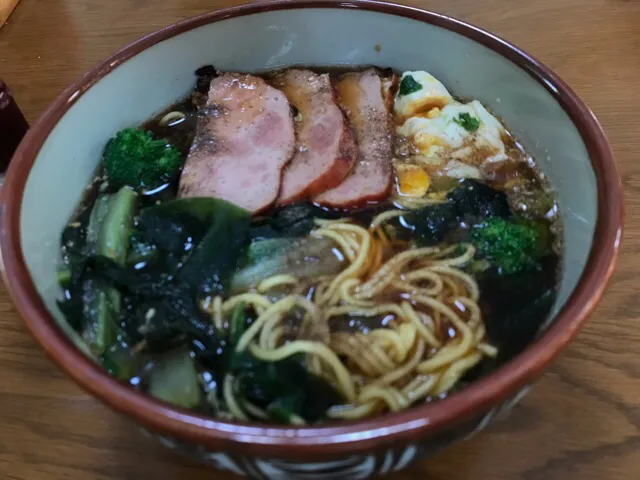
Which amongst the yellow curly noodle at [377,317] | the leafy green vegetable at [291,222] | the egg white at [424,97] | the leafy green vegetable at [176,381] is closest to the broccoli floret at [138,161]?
the leafy green vegetable at [291,222]

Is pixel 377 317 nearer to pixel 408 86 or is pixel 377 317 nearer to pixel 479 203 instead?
pixel 479 203

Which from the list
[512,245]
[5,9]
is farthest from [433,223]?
[5,9]

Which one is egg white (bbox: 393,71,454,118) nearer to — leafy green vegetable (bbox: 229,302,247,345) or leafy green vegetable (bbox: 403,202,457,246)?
leafy green vegetable (bbox: 403,202,457,246)

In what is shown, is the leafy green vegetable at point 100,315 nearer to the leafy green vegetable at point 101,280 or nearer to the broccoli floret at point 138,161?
the leafy green vegetable at point 101,280

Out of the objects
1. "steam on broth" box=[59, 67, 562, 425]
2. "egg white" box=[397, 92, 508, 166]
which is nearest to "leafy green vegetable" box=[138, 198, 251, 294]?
"steam on broth" box=[59, 67, 562, 425]

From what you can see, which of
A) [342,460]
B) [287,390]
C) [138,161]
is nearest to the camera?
[342,460]

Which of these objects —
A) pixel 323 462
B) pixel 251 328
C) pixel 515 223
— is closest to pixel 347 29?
Result: pixel 515 223
